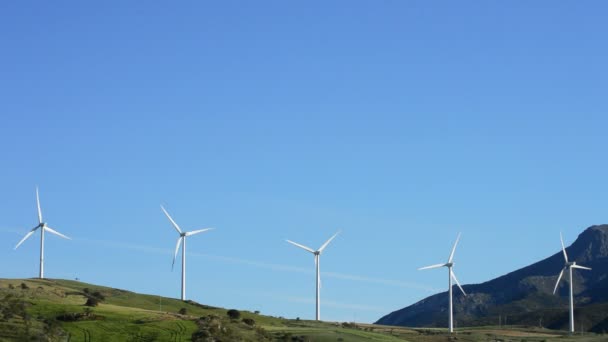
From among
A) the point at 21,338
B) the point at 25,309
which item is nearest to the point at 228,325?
the point at 25,309

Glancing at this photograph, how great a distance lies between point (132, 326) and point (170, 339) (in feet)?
28.8

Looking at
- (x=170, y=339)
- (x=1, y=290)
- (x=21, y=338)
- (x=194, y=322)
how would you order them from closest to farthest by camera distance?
(x=21, y=338), (x=170, y=339), (x=194, y=322), (x=1, y=290)

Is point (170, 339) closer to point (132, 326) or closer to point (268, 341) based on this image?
point (132, 326)

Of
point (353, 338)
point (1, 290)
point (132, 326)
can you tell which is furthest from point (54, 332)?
point (353, 338)

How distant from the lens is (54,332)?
15025 centimetres

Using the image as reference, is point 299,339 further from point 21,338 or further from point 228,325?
point 21,338

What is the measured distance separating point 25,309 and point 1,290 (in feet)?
94.2

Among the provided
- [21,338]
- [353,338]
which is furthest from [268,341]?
[21,338]

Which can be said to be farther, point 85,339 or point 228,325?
point 228,325

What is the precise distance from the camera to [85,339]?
152 m

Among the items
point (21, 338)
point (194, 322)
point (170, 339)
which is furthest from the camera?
point (194, 322)

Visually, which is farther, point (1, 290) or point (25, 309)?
point (1, 290)

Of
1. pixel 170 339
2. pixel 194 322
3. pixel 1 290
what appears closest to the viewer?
pixel 170 339

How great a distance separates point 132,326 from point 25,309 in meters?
17.3
